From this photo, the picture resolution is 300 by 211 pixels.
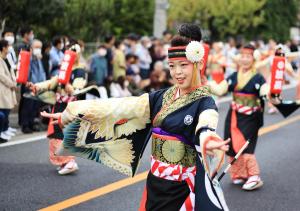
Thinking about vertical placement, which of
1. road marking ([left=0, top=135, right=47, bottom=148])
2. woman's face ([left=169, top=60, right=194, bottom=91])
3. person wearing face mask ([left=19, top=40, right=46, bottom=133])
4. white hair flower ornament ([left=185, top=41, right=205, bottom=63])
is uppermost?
white hair flower ornament ([left=185, top=41, right=205, bottom=63])

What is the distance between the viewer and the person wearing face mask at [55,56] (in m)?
11.7

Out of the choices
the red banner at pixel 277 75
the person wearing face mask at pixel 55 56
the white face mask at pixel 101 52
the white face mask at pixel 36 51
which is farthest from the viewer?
the white face mask at pixel 101 52

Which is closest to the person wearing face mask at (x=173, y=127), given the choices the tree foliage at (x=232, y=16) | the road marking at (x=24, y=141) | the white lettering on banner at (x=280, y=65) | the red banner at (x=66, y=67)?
the white lettering on banner at (x=280, y=65)

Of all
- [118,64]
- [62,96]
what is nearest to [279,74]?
[62,96]

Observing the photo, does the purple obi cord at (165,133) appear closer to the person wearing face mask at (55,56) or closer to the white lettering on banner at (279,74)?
the white lettering on banner at (279,74)

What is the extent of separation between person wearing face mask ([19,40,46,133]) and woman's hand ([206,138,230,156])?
7.43 meters

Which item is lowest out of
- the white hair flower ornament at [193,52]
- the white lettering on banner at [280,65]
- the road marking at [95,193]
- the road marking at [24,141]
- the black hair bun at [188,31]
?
the road marking at [24,141]

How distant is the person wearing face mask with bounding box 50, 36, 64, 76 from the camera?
1173 centimetres

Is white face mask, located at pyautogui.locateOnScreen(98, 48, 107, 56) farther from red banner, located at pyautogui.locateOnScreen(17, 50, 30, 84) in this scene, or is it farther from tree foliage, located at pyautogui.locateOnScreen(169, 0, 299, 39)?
tree foliage, located at pyautogui.locateOnScreen(169, 0, 299, 39)

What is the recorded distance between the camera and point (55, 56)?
38.9 feet

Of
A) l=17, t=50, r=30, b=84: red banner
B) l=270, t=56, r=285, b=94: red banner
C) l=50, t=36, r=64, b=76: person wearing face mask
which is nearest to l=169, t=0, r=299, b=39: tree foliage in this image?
l=50, t=36, r=64, b=76: person wearing face mask

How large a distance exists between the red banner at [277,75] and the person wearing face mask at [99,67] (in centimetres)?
672

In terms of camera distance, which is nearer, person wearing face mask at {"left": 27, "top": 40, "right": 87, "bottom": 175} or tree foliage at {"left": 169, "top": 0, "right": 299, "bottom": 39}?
person wearing face mask at {"left": 27, "top": 40, "right": 87, "bottom": 175}

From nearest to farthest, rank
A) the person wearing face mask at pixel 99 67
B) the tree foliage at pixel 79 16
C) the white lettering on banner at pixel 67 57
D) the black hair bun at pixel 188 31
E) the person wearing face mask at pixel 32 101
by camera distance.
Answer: the black hair bun at pixel 188 31 → the white lettering on banner at pixel 67 57 → the person wearing face mask at pixel 32 101 → the person wearing face mask at pixel 99 67 → the tree foliage at pixel 79 16
